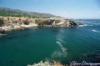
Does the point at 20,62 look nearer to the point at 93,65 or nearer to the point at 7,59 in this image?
the point at 7,59

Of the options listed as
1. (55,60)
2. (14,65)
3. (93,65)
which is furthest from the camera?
(55,60)

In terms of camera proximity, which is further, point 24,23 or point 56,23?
point 56,23

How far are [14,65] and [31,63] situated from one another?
3.96 m

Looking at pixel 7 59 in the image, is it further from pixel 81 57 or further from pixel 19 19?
pixel 19 19

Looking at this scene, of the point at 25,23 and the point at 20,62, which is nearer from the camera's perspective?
the point at 20,62

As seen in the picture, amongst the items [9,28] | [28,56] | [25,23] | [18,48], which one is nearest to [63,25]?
[25,23]

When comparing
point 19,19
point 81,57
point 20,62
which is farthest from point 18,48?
point 19,19

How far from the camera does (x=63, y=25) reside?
501 ft

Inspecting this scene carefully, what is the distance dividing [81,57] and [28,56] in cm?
1395

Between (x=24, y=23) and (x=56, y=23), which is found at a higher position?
(x=24, y=23)

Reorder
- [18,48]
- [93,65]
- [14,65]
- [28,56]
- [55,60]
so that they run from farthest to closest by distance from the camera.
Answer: [18,48] → [28,56] → [55,60] → [14,65] → [93,65]

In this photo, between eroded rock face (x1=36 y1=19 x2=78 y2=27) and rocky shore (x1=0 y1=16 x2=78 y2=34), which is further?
eroded rock face (x1=36 y1=19 x2=78 y2=27)

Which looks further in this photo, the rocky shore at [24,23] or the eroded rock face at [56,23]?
the eroded rock face at [56,23]

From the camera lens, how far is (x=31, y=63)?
47938 millimetres
